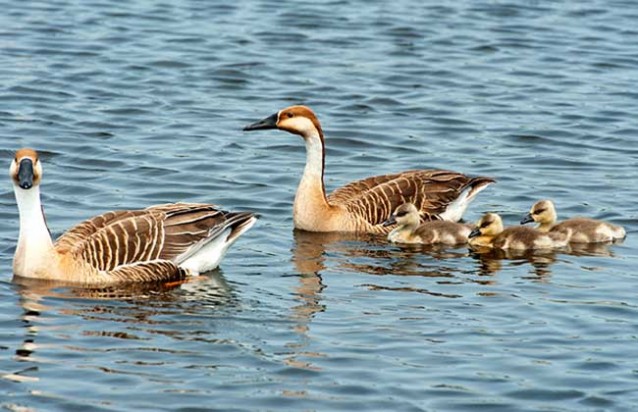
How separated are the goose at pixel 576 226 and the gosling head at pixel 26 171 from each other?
5.05 m

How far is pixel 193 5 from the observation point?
28422 millimetres

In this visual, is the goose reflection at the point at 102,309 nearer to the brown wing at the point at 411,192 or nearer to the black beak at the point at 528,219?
the brown wing at the point at 411,192

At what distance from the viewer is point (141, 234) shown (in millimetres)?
13922

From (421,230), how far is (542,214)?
4.00 feet

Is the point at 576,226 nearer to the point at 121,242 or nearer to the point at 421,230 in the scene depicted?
the point at 421,230

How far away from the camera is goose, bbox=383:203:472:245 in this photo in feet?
51.4

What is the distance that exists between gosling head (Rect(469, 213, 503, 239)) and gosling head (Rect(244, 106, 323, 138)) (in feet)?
7.08

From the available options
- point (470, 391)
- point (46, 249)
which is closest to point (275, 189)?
point (46, 249)

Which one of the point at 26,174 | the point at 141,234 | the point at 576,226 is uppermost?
the point at 26,174

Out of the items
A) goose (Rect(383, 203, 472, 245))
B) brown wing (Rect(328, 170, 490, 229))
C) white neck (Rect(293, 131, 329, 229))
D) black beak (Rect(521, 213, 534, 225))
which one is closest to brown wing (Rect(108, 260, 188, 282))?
white neck (Rect(293, 131, 329, 229))

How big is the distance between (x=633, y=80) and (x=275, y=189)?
8260mm

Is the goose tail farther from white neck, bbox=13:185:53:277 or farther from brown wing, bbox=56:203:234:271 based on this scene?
white neck, bbox=13:185:53:277

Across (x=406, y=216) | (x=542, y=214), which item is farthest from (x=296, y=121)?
(x=542, y=214)

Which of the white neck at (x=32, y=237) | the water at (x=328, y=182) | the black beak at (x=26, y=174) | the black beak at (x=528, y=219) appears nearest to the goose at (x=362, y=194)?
the water at (x=328, y=182)
